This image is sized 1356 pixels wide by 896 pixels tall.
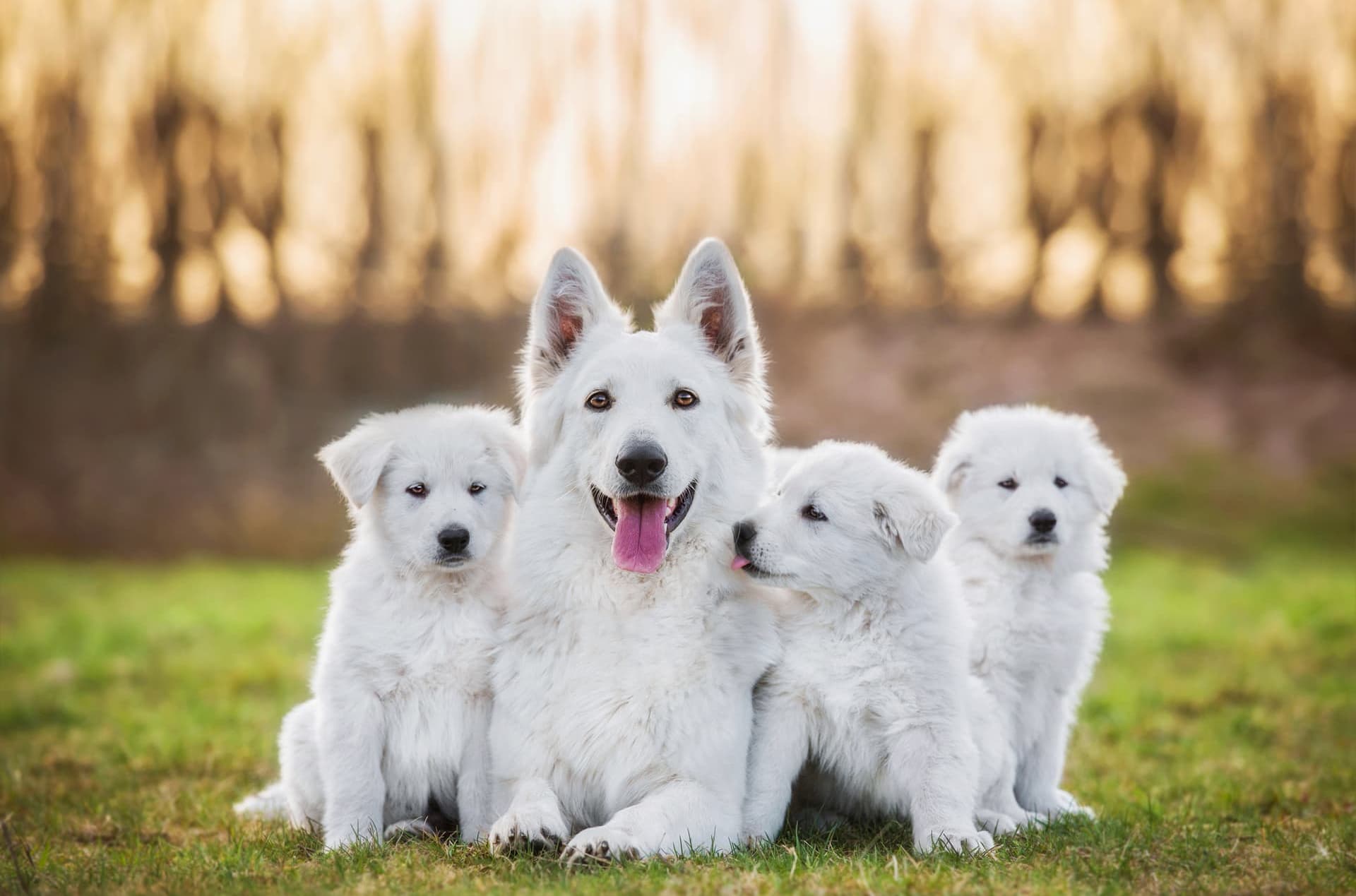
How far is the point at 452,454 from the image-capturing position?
4.75m

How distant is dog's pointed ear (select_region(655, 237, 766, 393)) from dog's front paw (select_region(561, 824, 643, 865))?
1.78 meters

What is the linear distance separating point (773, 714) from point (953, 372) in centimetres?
1610

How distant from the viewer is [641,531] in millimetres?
4363

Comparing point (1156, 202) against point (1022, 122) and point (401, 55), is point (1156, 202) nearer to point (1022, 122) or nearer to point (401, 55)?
point (1022, 122)

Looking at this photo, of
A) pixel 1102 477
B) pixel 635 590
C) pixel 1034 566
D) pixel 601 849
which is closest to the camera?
pixel 601 849

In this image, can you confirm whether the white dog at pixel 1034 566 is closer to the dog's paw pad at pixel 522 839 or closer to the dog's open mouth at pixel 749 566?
the dog's open mouth at pixel 749 566

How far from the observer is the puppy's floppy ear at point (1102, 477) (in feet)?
17.5

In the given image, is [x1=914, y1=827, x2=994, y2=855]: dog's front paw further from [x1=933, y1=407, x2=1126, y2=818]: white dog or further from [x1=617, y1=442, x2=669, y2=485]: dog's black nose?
[x1=617, y1=442, x2=669, y2=485]: dog's black nose

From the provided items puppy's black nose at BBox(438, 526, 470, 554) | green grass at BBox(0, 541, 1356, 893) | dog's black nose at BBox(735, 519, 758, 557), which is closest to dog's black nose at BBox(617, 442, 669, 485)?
dog's black nose at BBox(735, 519, 758, 557)

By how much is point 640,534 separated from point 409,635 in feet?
3.11

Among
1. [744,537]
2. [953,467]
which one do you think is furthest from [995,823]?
[953,467]

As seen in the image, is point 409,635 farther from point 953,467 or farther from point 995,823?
point 953,467

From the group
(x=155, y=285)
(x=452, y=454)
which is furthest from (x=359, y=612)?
(x=155, y=285)

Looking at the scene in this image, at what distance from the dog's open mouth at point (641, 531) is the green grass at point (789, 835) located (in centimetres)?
104
